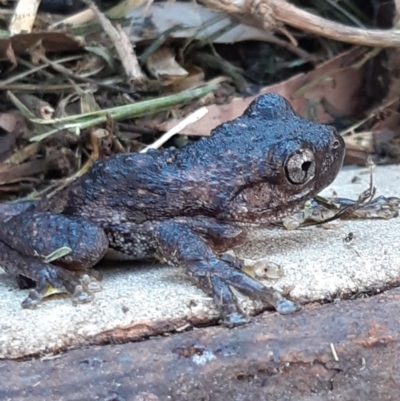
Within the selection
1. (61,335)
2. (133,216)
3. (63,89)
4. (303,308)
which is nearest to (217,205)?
(133,216)

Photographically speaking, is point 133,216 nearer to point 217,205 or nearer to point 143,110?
point 217,205

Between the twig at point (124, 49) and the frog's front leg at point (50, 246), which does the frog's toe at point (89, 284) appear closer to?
the frog's front leg at point (50, 246)

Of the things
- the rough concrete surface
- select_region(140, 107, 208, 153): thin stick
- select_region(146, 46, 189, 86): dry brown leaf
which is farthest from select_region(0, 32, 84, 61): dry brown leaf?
the rough concrete surface

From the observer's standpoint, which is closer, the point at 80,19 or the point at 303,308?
the point at 303,308

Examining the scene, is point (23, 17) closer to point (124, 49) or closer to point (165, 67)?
point (124, 49)

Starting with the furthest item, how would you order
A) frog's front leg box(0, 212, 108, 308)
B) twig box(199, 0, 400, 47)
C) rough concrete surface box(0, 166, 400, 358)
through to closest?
twig box(199, 0, 400, 47)
frog's front leg box(0, 212, 108, 308)
rough concrete surface box(0, 166, 400, 358)

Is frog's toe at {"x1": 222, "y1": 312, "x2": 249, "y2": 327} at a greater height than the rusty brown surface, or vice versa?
frog's toe at {"x1": 222, "y1": 312, "x2": 249, "y2": 327}

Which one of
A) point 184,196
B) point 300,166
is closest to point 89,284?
point 184,196

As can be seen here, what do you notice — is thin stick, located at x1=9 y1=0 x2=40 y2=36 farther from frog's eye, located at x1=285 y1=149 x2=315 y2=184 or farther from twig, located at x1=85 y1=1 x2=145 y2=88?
frog's eye, located at x1=285 y1=149 x2=315 y2=184

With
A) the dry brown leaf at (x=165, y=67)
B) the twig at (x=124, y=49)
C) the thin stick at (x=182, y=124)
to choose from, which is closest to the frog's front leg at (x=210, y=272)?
the thin stick at (x=182, y=124)
